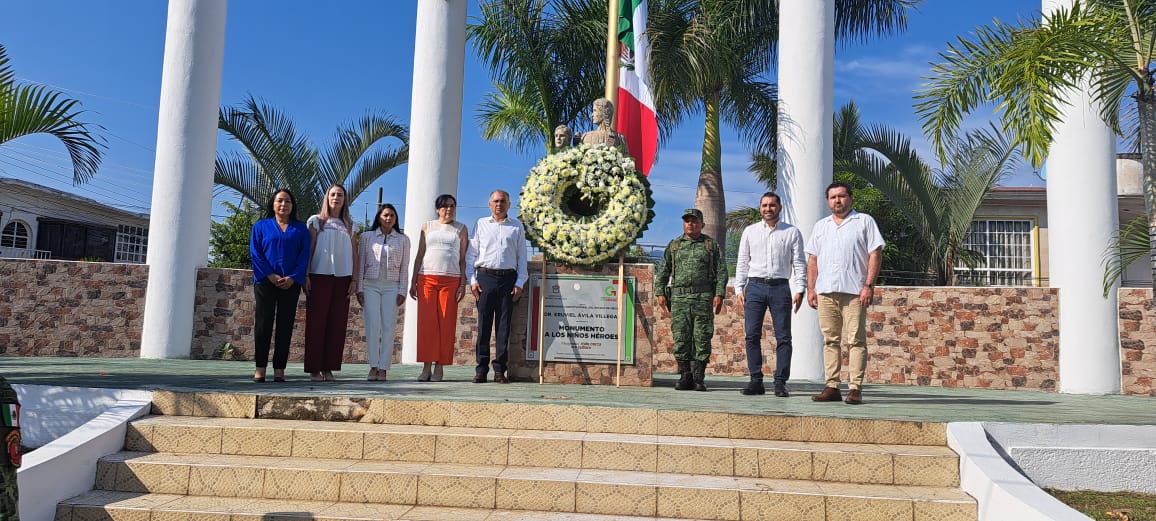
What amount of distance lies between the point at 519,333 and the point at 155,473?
3860mm

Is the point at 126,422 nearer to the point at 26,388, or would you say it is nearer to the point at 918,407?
the point at 26,388

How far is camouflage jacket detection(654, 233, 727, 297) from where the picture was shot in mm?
7457

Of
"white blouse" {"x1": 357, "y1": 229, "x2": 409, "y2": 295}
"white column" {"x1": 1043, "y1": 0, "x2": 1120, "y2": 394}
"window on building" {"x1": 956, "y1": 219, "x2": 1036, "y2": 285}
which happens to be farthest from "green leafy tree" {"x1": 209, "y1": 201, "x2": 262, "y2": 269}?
"window on building" {"x1": 956, "y1": 219, "x2": 1036, "y2": 285}

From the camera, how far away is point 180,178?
11.0 m

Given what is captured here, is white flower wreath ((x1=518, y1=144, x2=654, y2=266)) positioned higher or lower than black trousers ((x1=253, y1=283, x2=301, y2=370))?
higher

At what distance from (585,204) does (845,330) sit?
2.99 metres

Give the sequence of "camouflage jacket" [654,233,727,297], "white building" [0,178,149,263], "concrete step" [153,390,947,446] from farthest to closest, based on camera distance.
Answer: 1. "white building" [0,178,149,263]
2. "camouflage jacket" [654,233,727,297]
3. "concrete step" [153,390,947,446]

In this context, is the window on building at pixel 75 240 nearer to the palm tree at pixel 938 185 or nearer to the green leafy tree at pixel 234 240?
the green leafy tree at pixel 234 240

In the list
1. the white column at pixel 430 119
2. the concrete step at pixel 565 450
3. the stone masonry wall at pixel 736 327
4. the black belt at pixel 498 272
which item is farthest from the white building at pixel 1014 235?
the concrete step at pixel 565 450

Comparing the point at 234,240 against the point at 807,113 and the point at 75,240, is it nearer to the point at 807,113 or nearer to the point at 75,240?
the point at 75,240

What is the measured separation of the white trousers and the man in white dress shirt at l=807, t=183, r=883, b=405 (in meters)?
3.83

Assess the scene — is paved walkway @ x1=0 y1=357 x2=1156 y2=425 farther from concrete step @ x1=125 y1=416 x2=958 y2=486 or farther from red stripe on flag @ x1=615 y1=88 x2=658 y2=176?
red stripe on flag @ x1=615 y1=88 x2=658 y2=176

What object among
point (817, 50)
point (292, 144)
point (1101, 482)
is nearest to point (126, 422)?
point (1101, 482)

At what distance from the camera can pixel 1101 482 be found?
17.3ft
